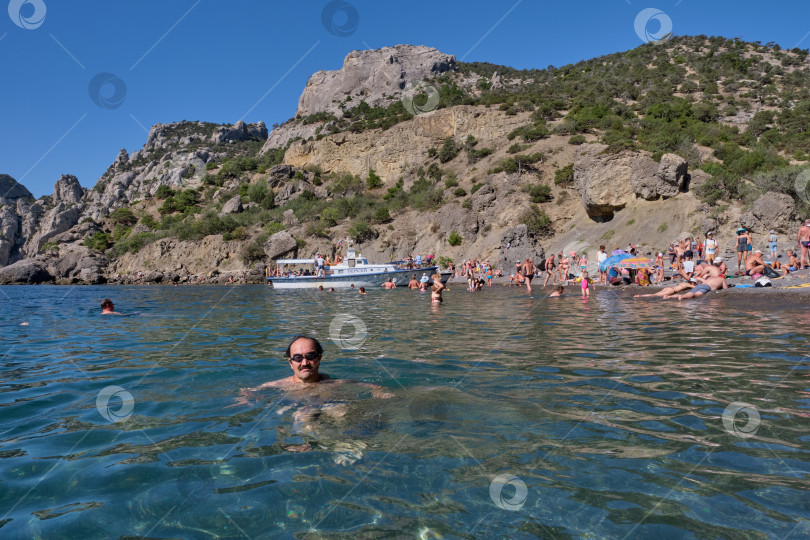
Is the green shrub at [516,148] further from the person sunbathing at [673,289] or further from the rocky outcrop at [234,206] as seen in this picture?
the rocky outcrop at [234,206]

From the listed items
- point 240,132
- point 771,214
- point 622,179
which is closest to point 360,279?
point 622,179

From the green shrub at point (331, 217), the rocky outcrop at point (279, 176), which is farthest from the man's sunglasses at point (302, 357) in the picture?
the rocky outcrop at point (279, 176)

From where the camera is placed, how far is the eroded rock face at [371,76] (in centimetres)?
9569

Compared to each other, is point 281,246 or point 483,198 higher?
point 483,198

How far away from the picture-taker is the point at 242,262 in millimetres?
53188

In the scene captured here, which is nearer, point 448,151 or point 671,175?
point 671,175

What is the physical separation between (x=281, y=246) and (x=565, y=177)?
3221cm

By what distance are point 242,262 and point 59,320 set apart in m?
40.9

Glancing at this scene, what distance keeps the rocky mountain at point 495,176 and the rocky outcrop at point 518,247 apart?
16 cm

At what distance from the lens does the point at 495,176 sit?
4684 cm

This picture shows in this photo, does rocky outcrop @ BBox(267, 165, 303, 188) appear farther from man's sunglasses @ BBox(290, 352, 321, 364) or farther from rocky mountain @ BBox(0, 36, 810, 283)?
man's sunglasses @ BBox(290, 352, 321, 364)

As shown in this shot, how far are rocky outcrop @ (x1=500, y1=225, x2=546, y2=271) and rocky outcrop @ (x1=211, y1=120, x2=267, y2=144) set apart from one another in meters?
101

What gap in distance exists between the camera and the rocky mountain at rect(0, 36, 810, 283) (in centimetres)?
3177

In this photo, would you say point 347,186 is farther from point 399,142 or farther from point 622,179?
point 622,179
